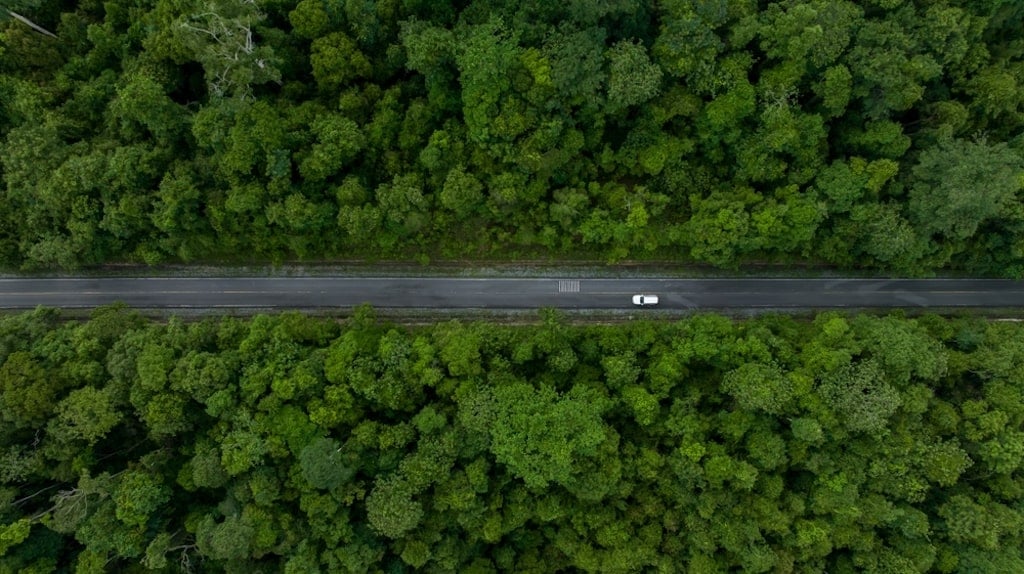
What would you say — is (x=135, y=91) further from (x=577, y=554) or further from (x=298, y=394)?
(x=577, y=554)

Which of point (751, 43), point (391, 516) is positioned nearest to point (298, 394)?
point (391, 516)

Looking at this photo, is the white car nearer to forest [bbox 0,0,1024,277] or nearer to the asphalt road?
the asphalt road

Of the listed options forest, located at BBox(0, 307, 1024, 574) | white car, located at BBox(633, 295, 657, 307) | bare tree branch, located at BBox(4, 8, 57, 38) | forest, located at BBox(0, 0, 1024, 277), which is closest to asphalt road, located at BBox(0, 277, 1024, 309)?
white car, located at BBox(633, 295, 657, 307)

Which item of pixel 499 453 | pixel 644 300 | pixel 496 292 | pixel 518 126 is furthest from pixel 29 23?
pixel 644 300

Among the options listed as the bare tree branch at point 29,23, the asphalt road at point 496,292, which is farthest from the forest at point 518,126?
the asphalt road at point 496,292

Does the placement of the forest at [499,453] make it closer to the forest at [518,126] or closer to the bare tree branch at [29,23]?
the forest at [518,126]
